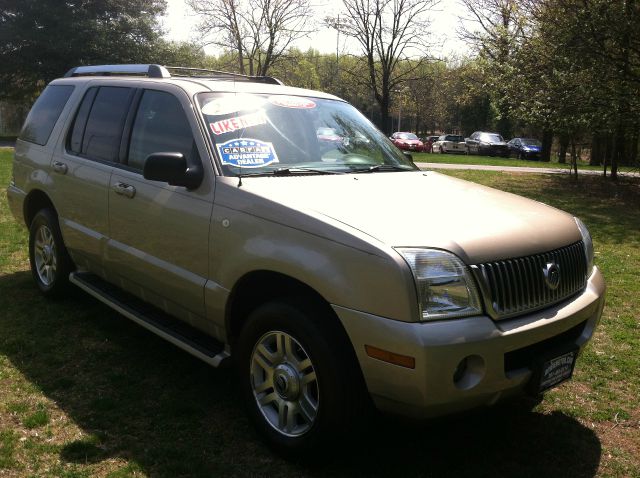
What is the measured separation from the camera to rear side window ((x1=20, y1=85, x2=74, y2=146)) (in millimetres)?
5207

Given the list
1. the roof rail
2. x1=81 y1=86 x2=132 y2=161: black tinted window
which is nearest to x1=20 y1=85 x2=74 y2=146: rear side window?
x1=81 y1=86 x2=132 y2=161: black tinted window

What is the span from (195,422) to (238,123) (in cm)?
177

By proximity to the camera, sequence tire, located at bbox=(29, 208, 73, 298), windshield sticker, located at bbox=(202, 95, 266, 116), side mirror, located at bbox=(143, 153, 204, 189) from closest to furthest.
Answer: side mirror, located at bbox=(143, 153, 204, 189)
windshield sticker, located at bbox=(202, 95, 266, 116)
tire, located at bbox=(29, 208, 73, 298)

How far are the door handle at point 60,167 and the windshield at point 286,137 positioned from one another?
173 centimetres

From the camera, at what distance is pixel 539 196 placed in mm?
13828

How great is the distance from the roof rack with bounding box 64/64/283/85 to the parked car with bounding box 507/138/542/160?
31524 millimetres

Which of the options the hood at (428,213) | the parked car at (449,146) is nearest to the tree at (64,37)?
the parked car at (449,146)

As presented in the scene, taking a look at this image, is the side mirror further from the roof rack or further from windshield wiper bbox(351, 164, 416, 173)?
the roof rack

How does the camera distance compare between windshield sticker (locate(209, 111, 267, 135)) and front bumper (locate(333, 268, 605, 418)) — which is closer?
front bumper (locate(333, 268, 605, 418))

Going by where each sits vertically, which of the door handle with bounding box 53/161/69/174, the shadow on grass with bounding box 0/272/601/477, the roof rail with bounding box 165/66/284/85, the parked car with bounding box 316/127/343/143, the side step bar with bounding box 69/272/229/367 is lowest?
the shadow on grass with bounding box 0/272/601/477

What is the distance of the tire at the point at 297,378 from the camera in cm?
267

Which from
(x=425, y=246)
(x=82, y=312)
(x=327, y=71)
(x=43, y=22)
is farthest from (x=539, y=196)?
(x=327, y=71)

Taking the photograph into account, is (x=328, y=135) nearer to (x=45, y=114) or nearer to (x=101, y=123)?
(x=101, y=123)

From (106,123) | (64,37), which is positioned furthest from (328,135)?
(64,37)
